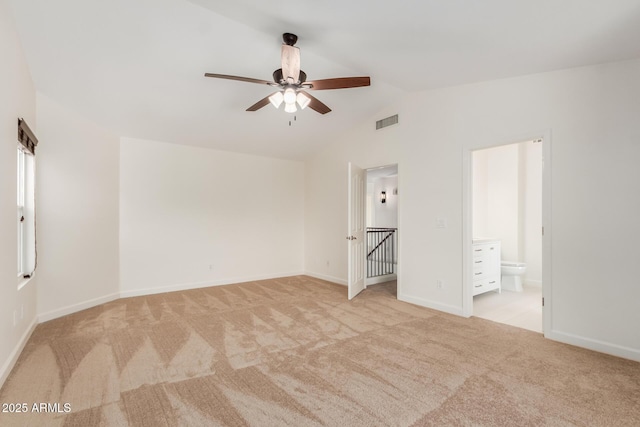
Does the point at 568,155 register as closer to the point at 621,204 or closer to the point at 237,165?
the point at 621,204

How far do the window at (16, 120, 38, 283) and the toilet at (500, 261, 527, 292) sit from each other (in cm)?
667

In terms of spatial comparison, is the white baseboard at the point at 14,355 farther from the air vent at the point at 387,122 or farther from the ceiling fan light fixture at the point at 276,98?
the air vent at the point at 387,122

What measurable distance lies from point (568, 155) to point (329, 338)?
3084mm

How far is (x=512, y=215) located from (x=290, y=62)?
5.16 meters

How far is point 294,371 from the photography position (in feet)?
8.18

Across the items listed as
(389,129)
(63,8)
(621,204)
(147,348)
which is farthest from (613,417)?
(63,8)

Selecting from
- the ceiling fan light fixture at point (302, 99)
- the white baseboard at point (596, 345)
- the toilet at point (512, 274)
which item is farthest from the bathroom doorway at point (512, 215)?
the ceiling fan light fixture at point (302, 99)

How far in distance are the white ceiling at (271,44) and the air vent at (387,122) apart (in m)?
0.57

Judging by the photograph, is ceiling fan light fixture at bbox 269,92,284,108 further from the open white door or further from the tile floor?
the tile floor

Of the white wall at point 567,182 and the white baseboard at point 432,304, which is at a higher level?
the white wall at point 567,182

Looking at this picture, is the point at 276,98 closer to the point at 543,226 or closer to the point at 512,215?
the point at 543,226

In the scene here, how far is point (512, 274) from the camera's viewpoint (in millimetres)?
5195

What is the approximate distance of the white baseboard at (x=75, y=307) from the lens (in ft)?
12.2

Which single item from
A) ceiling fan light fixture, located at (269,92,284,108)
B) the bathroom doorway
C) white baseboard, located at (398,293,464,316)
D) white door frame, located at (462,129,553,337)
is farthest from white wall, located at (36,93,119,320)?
the bathroom doorway
